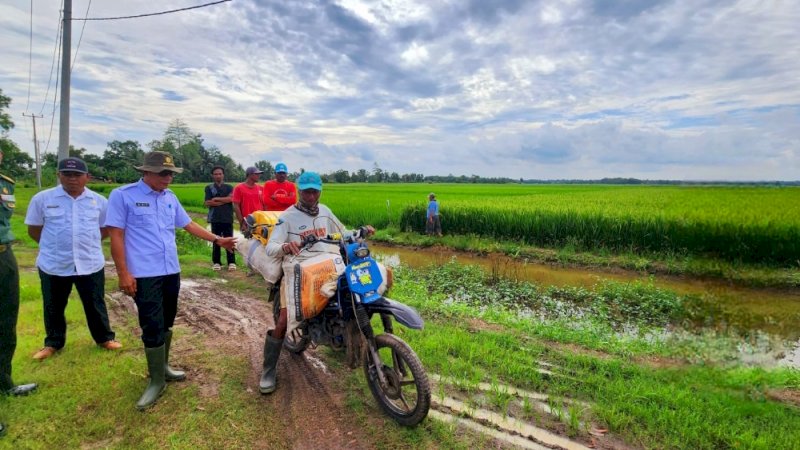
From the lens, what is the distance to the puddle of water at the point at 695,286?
6.45 m

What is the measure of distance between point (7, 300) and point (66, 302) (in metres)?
0.70

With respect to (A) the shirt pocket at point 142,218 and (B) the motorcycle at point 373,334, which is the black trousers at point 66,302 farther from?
(B) the motorcycle at point 373,334

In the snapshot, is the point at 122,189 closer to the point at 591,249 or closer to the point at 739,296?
the point at 739,296

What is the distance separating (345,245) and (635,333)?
189 inches

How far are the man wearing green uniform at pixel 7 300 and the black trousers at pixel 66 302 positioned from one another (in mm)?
508

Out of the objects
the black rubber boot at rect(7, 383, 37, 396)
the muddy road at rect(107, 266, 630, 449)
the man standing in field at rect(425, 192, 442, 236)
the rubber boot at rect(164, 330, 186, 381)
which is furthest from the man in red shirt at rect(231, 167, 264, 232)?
the man standing in field at rect(425, 192, 442, 236)

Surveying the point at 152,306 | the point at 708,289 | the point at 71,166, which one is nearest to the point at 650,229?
the point at 708,289

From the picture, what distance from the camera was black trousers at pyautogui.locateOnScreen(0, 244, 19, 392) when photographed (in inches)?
125

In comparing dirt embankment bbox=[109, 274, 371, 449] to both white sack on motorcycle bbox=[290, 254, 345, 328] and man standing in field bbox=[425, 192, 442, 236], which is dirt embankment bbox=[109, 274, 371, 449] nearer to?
white sack on motorcycle bbox=[290, 254, 345, 328]

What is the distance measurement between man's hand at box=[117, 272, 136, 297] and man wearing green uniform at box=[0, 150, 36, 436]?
96 centimetres

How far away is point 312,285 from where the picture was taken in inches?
121

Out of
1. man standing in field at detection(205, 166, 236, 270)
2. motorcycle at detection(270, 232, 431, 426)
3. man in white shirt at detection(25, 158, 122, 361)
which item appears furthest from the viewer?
man standing in field at detection(205, 166, 236, 270)

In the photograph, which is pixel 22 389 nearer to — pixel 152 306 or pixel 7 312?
pixel 7 312

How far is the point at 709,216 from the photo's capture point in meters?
10.7
